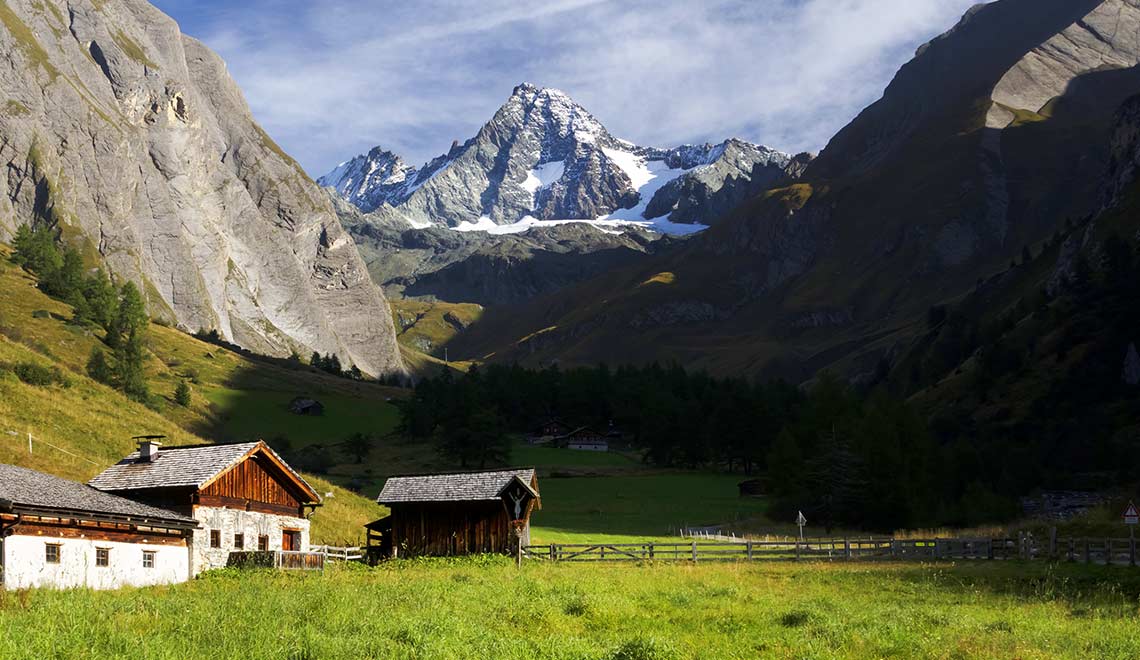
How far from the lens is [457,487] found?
53281mm

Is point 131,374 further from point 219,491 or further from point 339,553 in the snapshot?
point 219,491

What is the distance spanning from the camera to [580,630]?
Answer: 25.5 m

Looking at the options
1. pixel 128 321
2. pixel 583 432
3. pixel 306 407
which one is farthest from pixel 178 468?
pixel 306 407

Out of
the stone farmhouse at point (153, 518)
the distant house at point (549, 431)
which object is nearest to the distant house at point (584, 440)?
the distant house at point (549, 431)

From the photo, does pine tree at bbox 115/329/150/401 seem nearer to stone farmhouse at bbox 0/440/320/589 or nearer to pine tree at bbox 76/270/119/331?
pine tree at bbox 76/270/119/331

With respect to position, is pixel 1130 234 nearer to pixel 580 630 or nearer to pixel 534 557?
pixel 534 557

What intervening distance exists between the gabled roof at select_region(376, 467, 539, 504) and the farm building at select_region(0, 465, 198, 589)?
15.5 metres

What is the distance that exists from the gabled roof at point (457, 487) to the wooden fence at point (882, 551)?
11.9ft

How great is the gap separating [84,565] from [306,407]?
122 m

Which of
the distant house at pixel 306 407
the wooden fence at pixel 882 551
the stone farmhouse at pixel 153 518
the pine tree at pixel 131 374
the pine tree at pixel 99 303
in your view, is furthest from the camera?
the distant house at pixel 306 407

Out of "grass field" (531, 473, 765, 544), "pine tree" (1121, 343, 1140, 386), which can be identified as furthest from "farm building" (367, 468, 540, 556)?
"pine tree" (1121, 343, 1140, 386)

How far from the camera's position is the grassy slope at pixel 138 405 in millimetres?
58531

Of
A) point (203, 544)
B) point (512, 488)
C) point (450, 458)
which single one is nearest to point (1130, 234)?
point (450, 458)

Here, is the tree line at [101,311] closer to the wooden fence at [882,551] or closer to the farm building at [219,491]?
the farm building at [219,491]
